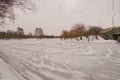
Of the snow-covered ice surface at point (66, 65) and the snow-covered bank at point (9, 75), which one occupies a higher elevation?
the snow-covered bank at point (9, 75)

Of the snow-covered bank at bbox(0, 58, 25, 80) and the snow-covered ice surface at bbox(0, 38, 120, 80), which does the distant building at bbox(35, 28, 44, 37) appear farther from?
the snow-covered bank at bbox(0, 58, 25, 80)

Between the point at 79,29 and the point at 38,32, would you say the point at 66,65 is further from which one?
the point at 38,32

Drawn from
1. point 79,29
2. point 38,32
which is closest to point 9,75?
point 79,29

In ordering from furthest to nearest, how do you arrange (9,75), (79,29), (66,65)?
(79,29) → (66,65) → (9,75)

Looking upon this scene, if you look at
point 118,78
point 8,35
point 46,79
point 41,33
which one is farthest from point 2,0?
point 41,33


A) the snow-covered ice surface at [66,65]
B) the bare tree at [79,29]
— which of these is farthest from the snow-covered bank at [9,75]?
the bare tree at [79,29]

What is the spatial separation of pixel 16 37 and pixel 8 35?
10.6 m

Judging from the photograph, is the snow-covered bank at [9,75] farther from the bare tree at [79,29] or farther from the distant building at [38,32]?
the distant building at [38,32]

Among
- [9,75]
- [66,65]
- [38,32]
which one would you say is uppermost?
[38,32]

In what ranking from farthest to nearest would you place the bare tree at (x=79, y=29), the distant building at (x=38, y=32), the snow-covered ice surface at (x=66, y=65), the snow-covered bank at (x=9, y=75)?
the distant building at (x=38, y=32) < the bare tree at (x=79, y=29) < the snow-covered ice surface at (x=66, y=65) < the snow-covered bank at (x=9, y=75)

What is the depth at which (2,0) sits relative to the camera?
6.61m

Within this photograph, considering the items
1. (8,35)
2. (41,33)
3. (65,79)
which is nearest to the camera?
(65,79)

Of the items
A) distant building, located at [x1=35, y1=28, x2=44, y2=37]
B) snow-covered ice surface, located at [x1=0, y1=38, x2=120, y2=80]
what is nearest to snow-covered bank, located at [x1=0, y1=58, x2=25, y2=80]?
snow-covered ice surface, located at [x1=0, y1=38, x2=120, y2=80]

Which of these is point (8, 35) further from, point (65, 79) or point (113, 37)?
point (65, 79)
